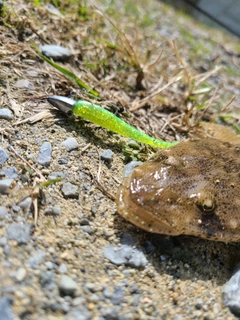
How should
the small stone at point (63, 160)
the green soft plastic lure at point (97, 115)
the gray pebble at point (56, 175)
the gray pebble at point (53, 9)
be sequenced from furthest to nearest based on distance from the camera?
the gray pebble at point (53, 9) < the green soft plastic lure at point (97, 115) < the small stone at point (63, 160) < the gray pebble at point (56, 175)

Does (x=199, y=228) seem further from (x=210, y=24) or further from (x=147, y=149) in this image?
(x=210, y=24)

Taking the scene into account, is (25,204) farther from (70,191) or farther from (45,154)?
(45,154)

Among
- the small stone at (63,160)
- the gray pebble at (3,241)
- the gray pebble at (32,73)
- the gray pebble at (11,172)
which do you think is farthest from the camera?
the gray pebble at (32,73)

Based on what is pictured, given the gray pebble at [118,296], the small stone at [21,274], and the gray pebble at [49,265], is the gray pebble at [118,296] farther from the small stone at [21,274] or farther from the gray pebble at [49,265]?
the small stone at [21,274]

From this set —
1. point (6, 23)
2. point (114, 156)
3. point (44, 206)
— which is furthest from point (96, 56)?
point (44, 206)

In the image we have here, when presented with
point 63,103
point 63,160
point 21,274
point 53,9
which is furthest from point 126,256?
point 53,9

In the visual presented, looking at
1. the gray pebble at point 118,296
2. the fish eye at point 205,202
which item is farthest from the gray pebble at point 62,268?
the fish eye at point 205,202

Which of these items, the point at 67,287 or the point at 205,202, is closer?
the point at 67,287

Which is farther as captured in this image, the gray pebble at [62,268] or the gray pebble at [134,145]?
the gray pebble at [134,145]
